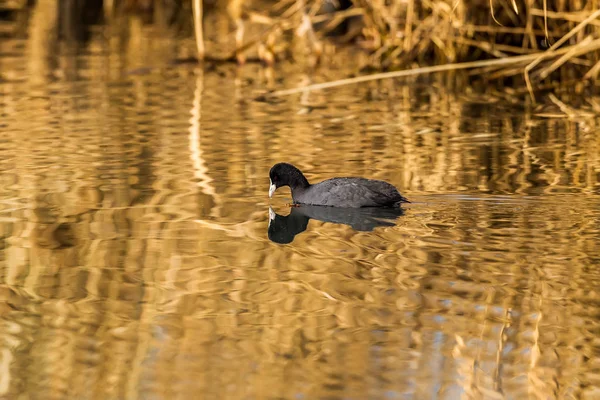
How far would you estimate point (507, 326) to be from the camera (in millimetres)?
5008

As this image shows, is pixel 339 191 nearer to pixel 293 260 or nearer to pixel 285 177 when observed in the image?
pixel 285 177

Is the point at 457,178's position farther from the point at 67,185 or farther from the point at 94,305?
the point at 94,305

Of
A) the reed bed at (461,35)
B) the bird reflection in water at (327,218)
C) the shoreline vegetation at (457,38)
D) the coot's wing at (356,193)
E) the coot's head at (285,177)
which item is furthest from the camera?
the reed bed at (461,35)

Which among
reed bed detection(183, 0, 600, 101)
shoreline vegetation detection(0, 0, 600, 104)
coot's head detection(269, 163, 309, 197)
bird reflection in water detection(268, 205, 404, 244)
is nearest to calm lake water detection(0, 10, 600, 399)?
bird reflection in water detection(268, 205, 404, 244)

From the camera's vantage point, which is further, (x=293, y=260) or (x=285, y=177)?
(x=285, y=177)

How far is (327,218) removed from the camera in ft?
23.5

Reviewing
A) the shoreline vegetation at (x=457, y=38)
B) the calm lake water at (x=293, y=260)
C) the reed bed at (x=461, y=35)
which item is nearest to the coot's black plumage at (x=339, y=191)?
the calm lake water at (x=293, y=260)

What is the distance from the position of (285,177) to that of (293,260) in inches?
54.5

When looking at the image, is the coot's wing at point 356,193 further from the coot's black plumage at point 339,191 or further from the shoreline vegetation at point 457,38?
the shoreline vegetation at point 457,38

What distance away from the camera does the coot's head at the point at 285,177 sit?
746cm

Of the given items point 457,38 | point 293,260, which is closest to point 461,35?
point 457,38

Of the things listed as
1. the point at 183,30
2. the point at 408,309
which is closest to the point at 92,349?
the point at 408,309

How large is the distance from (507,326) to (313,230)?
2053mm

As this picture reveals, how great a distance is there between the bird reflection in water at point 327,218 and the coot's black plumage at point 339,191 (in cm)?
4
